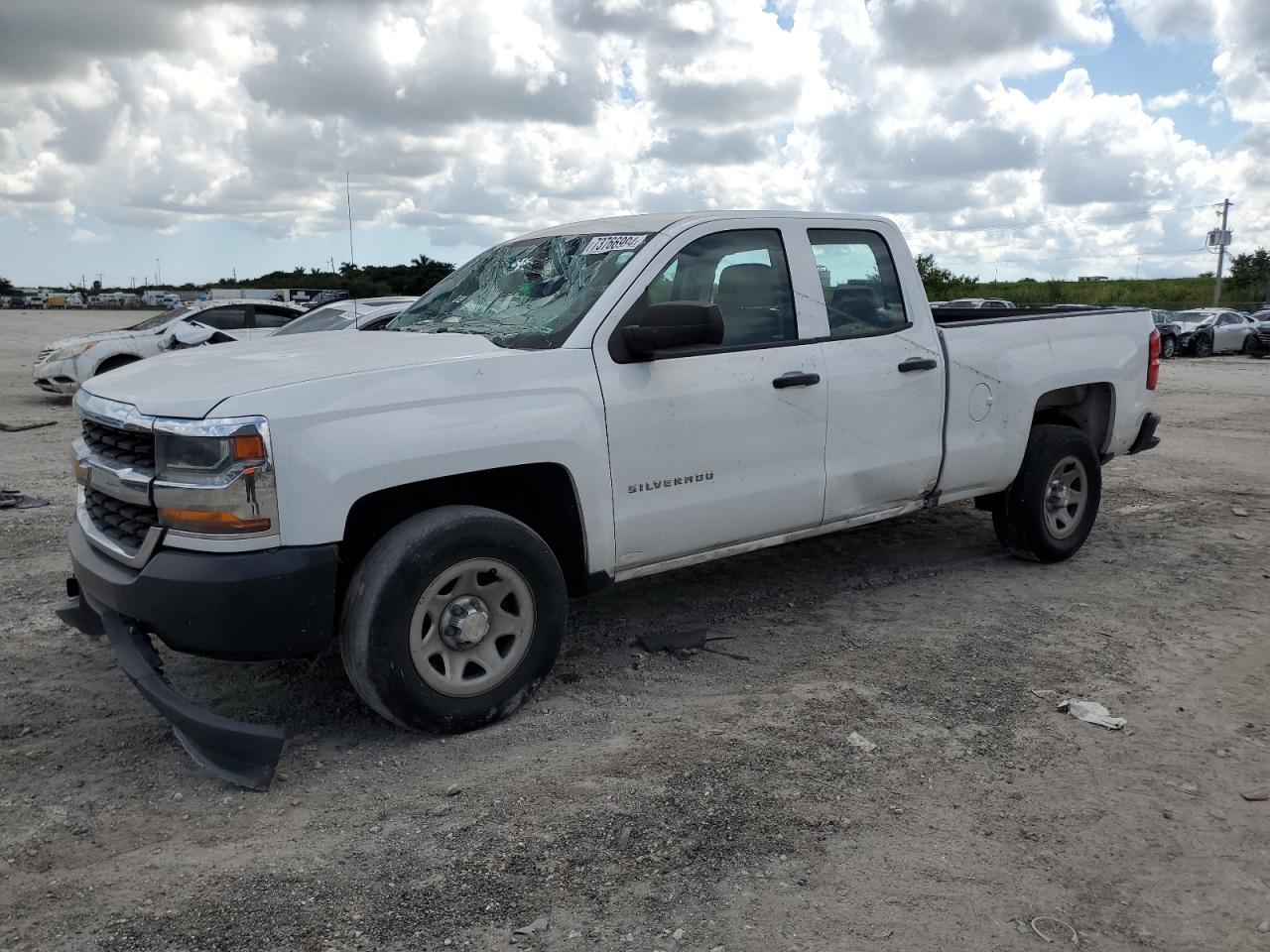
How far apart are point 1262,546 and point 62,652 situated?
699 cm

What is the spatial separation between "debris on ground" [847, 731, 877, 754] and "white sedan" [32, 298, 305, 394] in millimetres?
12585

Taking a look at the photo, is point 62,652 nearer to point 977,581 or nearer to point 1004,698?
point 1004,698

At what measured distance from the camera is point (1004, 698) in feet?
14.6

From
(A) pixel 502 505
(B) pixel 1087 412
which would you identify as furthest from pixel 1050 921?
(B) pixel 1087 412

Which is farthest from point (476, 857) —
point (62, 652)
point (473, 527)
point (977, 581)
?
point (977, 581)

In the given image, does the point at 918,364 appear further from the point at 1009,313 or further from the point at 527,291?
the point at 527,291

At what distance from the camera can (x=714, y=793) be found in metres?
3.58

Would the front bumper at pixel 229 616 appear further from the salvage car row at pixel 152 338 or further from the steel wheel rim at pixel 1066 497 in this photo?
the salvage car row at pixel 152 338

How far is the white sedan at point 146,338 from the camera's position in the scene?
15.0 m

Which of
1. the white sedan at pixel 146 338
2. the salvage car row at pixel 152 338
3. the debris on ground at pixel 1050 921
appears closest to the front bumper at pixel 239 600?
the debris on ground at pixel 1050 921

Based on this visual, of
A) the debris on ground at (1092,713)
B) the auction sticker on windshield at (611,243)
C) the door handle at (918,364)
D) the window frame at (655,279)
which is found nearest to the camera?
the debris on ground at (1092,713)

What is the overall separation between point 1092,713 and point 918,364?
1899 mm

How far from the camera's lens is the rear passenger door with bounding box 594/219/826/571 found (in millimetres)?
4383

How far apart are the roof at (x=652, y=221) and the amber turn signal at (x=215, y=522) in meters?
2.12
